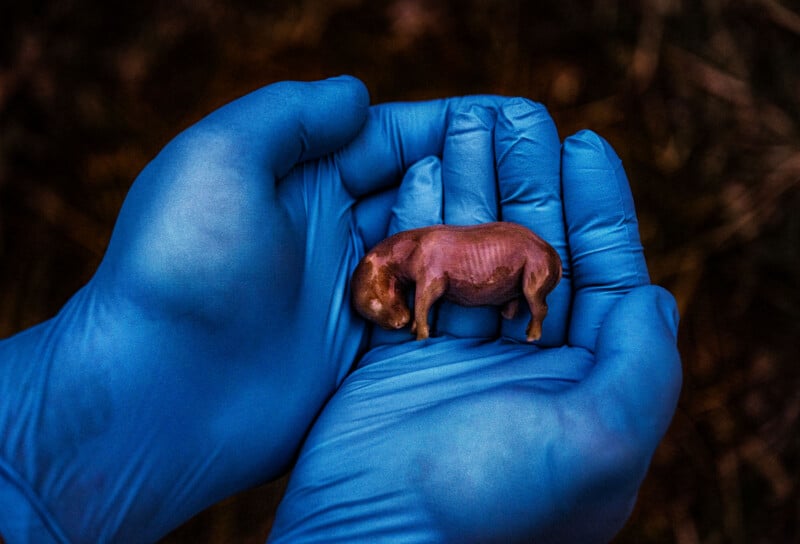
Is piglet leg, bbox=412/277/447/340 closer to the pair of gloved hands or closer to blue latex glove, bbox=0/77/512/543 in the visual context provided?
the pair of gloved hands

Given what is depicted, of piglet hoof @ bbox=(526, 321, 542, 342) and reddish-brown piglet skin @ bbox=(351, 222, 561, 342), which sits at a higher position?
reddish-brown piglet skin @ bbox=(351, 222, 561, 342)

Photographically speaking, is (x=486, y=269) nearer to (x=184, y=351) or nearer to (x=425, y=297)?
(x=425, y=297)

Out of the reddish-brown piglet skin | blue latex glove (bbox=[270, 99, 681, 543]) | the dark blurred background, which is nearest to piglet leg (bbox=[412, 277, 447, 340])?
the reddish-brown piglet skin

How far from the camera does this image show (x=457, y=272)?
1.17 m

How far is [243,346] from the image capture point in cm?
114

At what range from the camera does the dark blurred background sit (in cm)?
168

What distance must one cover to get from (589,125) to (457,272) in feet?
3.33

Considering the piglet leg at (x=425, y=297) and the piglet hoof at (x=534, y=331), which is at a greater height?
the piglet leg at (x=425, y=297)

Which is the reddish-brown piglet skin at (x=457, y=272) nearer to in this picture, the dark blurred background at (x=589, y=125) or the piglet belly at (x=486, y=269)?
the piglet belly at (x=486, y=269)

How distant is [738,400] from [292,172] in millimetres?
1686

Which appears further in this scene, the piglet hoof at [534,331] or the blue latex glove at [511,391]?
the piglet hoof at [534,331]

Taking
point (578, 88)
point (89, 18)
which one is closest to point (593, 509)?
point (578, 88)

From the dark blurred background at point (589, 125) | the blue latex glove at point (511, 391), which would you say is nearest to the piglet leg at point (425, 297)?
the blue latex glove at point (511, 391)

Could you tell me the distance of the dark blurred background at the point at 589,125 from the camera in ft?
5.50
